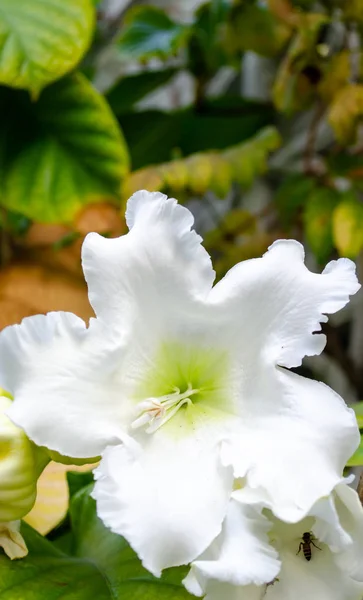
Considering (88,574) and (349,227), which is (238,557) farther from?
(349,227)

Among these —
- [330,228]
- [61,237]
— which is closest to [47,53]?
[61,237]

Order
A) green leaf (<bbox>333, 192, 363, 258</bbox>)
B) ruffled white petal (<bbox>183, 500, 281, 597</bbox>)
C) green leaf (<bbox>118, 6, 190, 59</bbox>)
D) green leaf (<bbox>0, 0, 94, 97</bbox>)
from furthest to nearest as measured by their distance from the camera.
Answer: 1. green leaf (<bbox>118, 6, 190, 59</bbox>)
2. green leaf (<bbox>333, 192, 363, 258</bbox>)
3. green leaf (<bbox>0, 0, 94, 97</bbox>)
4. ruffled white petal (<bbox>183, 500, 281, 597</bbox>)

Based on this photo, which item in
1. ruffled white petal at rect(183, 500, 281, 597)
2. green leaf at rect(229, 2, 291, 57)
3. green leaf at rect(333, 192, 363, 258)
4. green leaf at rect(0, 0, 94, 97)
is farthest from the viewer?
green leaf at rect(229, 2, 291, 57)

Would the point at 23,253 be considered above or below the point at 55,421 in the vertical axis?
below

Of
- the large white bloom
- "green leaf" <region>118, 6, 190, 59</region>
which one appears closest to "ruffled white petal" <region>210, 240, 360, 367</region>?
the large white bloom

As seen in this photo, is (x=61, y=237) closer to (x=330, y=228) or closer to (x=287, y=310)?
(x=330, y=228)

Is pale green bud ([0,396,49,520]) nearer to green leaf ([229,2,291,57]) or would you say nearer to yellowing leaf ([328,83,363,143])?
yellowing leaf ([328,83,363,143])
